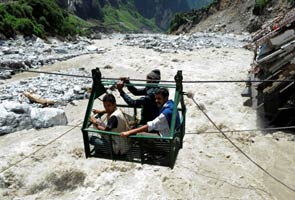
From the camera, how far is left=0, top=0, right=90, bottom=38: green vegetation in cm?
2930

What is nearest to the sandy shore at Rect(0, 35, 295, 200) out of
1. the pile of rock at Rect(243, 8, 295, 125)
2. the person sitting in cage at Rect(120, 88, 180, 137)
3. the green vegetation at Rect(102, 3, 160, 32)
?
the pile of rock at Rect(243, 8, 295, 125)

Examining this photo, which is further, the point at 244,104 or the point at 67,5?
the point at 67,5

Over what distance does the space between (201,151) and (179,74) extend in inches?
205

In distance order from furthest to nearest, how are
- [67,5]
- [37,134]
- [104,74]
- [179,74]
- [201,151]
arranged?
1. [67,5]
2. [104,74]
3. [37,134]
4. [201,151]
5. [179,74]

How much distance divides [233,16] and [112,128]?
42091 mm

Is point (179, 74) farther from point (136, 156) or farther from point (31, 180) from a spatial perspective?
point (31, 180)

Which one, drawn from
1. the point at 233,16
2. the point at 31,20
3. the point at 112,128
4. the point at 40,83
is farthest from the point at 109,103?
the point at 233,16

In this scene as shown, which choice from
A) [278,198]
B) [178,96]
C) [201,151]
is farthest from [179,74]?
[201,151]

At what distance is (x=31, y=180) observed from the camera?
929 cm

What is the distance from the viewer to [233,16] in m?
45.6

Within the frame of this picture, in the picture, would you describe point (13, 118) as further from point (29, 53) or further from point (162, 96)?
point (29, 53)

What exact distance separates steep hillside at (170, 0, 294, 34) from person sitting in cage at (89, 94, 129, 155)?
102ft

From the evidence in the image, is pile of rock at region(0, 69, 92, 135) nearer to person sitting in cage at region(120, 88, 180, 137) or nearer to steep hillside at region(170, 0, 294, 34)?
person sitting in cage at region(120, 88, 180, 137)

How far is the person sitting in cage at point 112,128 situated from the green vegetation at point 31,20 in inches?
952
